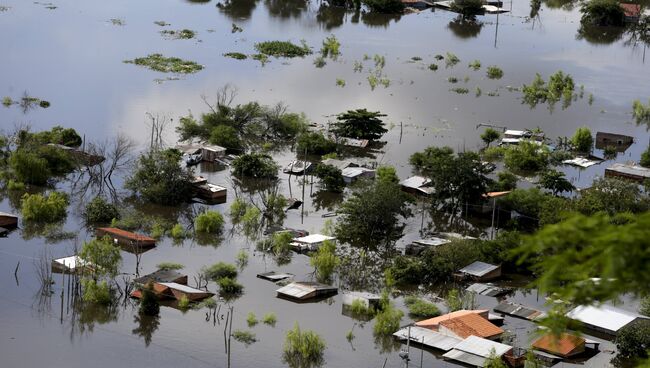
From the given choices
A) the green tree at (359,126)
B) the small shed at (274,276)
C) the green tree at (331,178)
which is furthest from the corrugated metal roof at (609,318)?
the green tree at (359,126)

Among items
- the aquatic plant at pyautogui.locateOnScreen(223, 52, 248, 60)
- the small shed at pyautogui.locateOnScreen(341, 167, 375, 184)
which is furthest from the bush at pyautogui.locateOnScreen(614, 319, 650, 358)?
the aquatic plant at pyautogui.locateOnScreen(223, 52, 248, 60)

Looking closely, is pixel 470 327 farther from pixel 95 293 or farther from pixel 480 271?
pixel 95 293

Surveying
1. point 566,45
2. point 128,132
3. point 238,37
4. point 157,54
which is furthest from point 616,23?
point 128,132

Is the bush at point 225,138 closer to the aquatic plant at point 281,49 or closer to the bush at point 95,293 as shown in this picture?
the bush at point 95,293

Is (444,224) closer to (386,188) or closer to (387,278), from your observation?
(386,188)

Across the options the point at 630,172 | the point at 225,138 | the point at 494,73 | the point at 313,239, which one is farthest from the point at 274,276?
the point at 494,73

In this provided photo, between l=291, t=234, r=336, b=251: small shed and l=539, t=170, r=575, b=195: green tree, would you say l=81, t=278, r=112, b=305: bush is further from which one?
l=539, t=170, r=575, b=195: green tree
